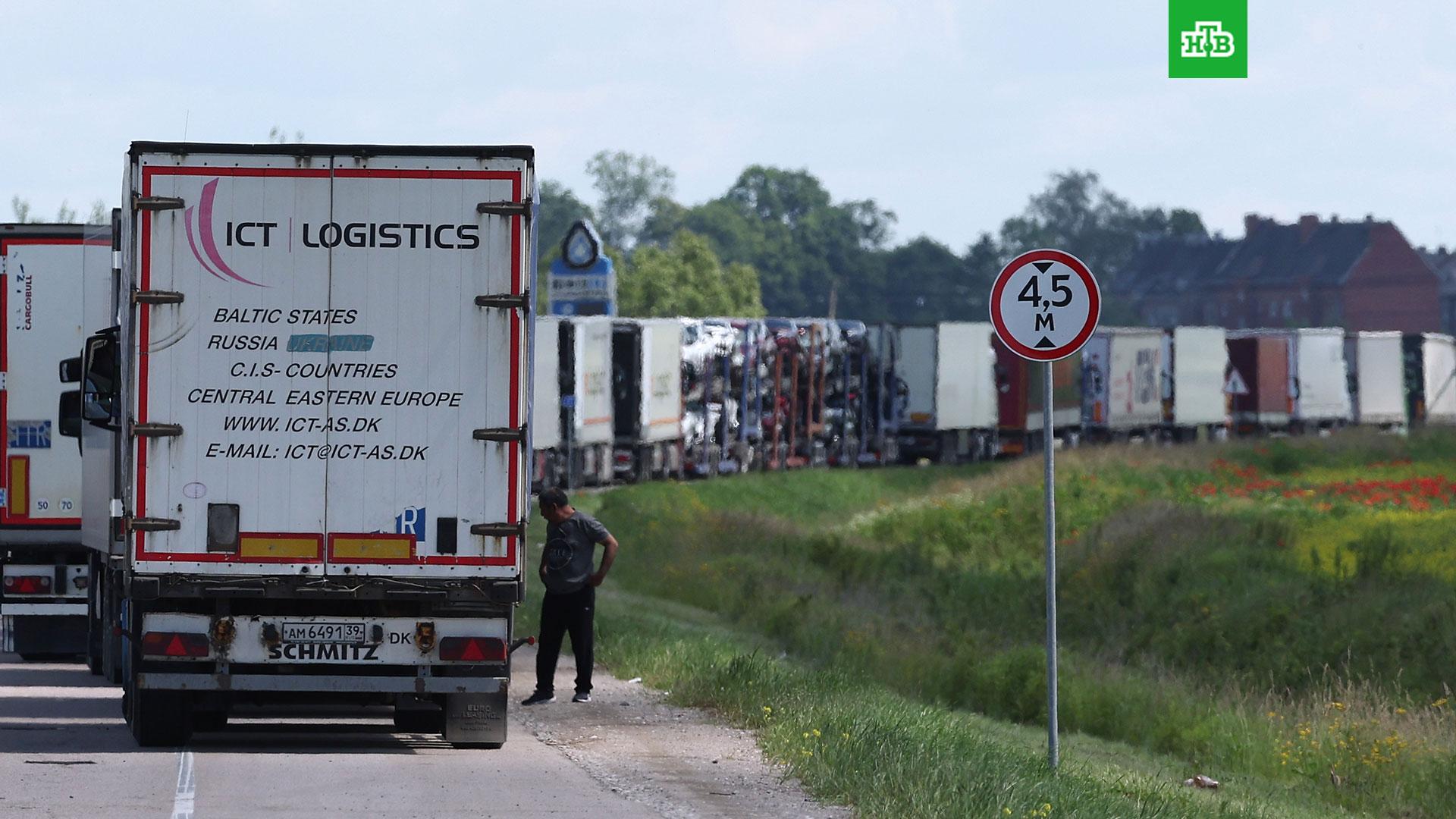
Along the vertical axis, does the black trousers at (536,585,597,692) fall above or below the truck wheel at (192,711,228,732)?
above

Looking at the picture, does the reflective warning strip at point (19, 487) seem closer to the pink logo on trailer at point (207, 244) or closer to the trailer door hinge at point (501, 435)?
the pink logo on trailer at point (207, 244)

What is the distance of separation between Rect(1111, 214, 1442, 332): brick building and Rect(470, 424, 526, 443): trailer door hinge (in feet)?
480

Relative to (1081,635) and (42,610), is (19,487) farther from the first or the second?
(1081,635)

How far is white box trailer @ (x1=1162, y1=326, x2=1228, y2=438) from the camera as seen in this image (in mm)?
66688

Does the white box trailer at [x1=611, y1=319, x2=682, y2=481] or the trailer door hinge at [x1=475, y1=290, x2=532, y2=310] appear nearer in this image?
the trailer door hinge at [x1=475, y1=290, x2=532, y2=310]

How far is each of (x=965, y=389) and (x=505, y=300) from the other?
4414 cm

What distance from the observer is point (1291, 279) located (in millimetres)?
161000

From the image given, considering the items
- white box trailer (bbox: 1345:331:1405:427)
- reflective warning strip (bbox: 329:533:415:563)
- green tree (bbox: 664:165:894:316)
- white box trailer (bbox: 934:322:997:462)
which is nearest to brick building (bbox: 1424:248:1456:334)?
green tree (bbox: 664:165:894:316)

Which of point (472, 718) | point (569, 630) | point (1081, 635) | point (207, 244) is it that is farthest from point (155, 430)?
point (1081, 635)

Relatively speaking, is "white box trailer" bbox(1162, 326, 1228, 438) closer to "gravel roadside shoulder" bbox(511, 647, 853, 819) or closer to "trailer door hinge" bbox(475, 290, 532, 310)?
"gravel roadside shoulder" bbox(511, 647, 853, 819)

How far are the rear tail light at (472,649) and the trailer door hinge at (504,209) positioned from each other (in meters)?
2.34

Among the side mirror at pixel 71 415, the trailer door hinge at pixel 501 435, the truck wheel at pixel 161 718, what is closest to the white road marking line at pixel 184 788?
the truck wheel at pixel 161 718

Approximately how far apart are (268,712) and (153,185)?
4063 mm

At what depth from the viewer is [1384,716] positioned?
17844 mm
